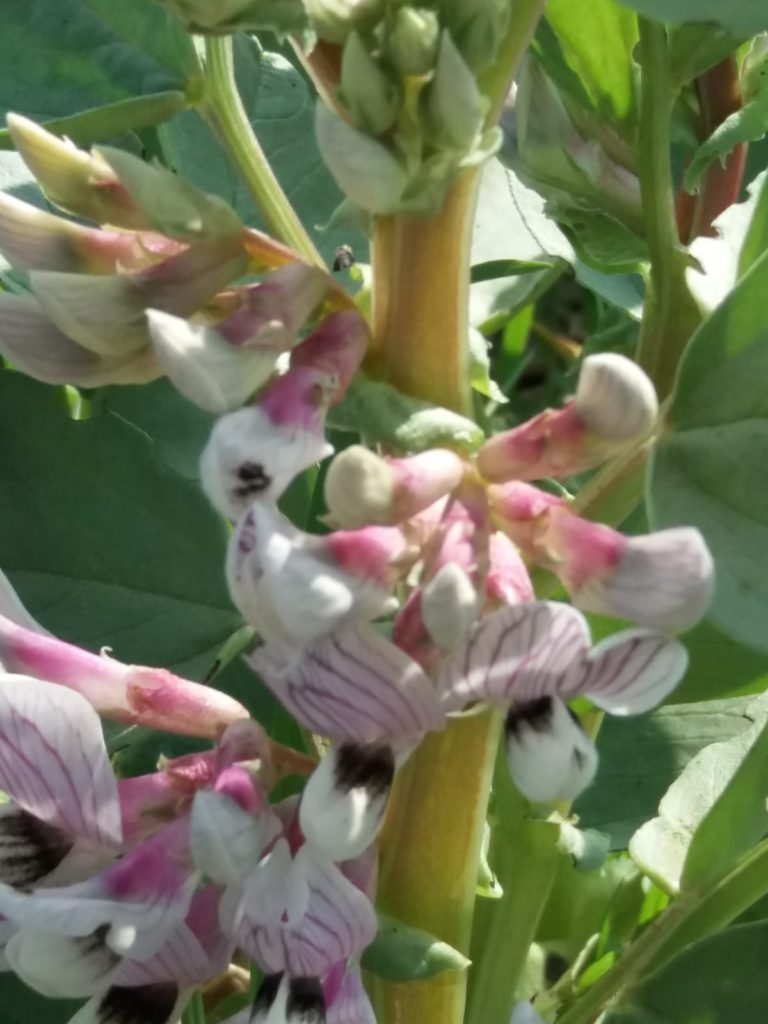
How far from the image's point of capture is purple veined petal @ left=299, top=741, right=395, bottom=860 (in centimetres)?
53

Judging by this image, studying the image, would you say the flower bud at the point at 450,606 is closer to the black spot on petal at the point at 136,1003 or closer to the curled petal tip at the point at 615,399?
the curled petal tip at the point at 615,399

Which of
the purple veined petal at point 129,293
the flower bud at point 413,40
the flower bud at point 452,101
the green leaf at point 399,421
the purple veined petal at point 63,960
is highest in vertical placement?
the flower bud at point 413,40

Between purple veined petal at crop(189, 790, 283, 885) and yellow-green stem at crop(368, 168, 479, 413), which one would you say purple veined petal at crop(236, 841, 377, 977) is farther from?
yellow-green stem at crop(368, 168, 479, 413)

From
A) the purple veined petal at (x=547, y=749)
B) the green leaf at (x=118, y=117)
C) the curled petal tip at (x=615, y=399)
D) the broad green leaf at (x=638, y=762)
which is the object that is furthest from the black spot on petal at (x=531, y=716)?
the broad green leaf at (x=638, y=762)

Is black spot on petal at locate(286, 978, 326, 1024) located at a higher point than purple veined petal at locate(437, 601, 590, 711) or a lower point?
lower

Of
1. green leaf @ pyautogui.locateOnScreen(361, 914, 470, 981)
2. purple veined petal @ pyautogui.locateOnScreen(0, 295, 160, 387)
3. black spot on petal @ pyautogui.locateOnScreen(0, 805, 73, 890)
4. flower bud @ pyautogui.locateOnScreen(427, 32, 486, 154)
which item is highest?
flower bud @ pyautogui.locateOnScreen(427, 32, 486, 154)

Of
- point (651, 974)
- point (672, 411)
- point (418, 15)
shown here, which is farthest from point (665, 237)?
point (651, 974)

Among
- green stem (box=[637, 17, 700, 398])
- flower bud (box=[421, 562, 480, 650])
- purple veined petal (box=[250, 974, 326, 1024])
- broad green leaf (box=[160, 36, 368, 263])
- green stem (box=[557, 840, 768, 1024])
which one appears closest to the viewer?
flower bud (box=[421, 562, 480, 650])

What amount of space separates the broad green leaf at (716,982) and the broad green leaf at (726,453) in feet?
0.79

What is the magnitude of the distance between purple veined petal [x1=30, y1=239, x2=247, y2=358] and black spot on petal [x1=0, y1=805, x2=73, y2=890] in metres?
0.21

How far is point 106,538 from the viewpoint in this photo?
872 mm

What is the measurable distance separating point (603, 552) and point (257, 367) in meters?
0.15

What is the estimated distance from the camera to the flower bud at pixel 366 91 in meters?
0.51

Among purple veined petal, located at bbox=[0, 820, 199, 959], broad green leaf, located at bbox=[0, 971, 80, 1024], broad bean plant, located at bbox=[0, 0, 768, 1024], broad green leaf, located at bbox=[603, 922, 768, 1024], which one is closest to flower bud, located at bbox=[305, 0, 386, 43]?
broad bean plant, located at bbox=[0, 0, 768, 1024]
